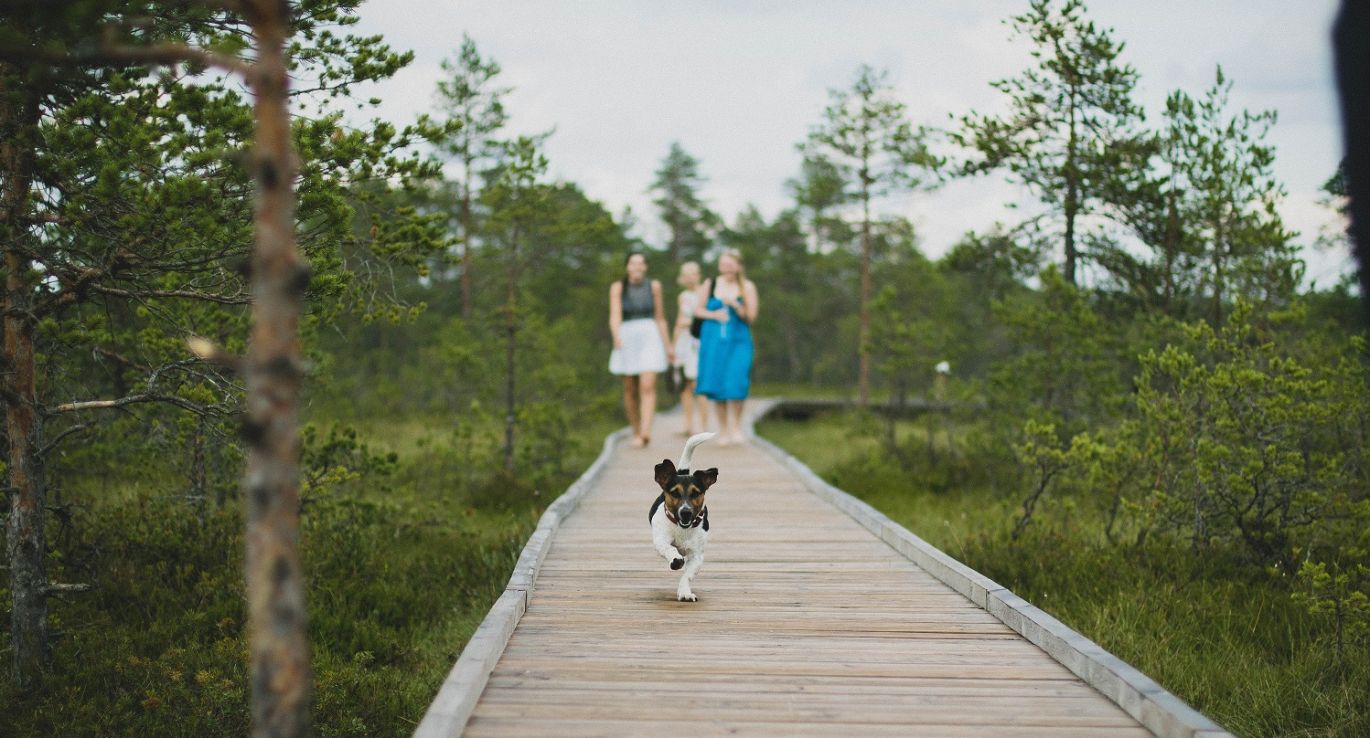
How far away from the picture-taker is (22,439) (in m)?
5.66

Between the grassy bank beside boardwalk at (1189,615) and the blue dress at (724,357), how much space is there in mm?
3555

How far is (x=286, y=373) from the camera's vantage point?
1.98 metres

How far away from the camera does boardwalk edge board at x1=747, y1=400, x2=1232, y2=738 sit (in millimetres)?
3621

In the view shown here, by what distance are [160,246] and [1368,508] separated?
276 inches

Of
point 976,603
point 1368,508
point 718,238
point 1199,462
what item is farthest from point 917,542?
point 718,238

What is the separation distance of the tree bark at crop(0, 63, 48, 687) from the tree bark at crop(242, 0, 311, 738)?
4.11 meters

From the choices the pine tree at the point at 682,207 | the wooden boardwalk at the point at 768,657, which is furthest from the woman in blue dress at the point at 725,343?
the pine tree at the point at 682,207

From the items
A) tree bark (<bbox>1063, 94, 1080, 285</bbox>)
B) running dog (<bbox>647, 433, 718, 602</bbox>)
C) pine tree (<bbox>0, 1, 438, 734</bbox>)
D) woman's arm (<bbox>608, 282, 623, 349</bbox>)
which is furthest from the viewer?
tree bark (<bbox>1063, 94, 1080, 285</bbox>)

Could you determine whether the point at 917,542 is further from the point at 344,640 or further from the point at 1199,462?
the point at 344,640

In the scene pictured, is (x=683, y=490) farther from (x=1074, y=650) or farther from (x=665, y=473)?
(x=1074, y=650)

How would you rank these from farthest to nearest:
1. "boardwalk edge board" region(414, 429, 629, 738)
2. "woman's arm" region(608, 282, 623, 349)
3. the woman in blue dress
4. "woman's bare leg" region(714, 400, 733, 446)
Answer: "woman's bare leg" region(714, 400, 733, 446) < the woman in blue dress < "woman's arm" region(608, 282, 623, 349) < "boardwalk edge board" region(414, 429, 629, 738)

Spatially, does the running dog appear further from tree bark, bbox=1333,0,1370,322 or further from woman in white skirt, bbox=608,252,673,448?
woman in white skirt, bbox=608,252,673,448

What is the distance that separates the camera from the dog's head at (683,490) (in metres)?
5.43

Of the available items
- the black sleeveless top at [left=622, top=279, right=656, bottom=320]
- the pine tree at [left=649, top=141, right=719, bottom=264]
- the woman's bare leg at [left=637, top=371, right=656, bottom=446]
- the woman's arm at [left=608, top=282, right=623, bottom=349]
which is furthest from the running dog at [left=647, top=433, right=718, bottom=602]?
the pine tree at [left=649, top=141, right=719, bottom=264]
